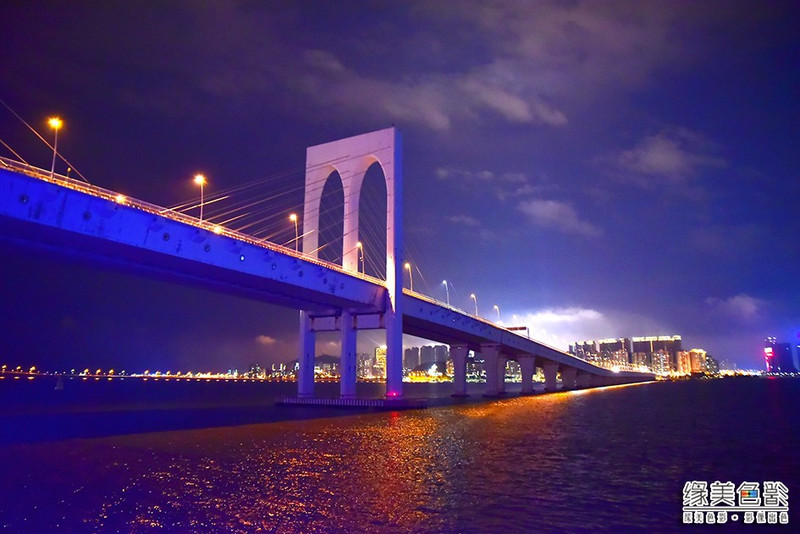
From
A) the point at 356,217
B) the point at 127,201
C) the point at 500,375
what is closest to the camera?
Result: the point at 127,201

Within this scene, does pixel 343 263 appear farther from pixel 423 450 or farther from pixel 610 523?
pixel 610 523

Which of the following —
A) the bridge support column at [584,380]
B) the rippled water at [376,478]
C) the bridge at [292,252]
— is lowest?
the rippled water at [376,478]

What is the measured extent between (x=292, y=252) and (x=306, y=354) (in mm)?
20505

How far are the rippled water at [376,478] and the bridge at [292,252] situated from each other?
33.6ft

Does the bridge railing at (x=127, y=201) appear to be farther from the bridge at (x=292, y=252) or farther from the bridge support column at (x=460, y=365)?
the bridge support column at (x=460, y=365)

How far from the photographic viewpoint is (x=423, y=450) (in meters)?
24.4

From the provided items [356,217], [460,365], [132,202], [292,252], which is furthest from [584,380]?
[132,202]

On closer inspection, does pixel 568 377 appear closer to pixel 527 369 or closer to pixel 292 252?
pixel 527 369

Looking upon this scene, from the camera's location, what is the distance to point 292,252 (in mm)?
42812

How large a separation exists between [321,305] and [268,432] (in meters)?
23.0

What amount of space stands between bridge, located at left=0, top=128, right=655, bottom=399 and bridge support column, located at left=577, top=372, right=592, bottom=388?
210 feet

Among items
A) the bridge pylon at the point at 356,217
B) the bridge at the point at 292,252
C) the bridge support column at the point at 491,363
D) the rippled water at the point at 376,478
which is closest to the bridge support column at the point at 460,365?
the bridge at the point at 292,252

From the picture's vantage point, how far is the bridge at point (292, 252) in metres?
27.5

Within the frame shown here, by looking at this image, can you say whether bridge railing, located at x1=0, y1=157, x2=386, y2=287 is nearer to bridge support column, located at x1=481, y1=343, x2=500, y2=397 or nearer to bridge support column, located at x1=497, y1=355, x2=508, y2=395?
bridge support column, located at x1=481, y1=343, x2=500, y2=397
